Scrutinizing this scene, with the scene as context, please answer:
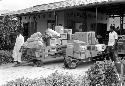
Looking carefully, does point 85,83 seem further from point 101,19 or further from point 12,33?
point 101,19

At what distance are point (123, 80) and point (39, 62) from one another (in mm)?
8809

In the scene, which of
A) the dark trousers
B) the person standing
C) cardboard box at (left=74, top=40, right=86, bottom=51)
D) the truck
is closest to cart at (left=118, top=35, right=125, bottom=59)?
the dark trousers

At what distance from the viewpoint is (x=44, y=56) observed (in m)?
13.7

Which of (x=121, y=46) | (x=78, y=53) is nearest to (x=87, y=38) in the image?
(x=78, y=53)

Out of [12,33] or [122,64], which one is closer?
[122,64]

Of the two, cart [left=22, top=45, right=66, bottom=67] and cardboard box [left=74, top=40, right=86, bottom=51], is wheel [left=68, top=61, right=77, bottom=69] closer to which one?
cardboard box [left=74, top=40, right=86, bottom=51]

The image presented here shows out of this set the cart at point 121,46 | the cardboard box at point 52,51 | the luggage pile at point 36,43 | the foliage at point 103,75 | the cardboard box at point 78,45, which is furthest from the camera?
the cardboard box at point 52,51

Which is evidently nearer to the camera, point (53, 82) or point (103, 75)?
point (103, 75)

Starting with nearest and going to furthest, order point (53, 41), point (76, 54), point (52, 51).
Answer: point (76, 54)
point (52, 51)
point (53, 41)

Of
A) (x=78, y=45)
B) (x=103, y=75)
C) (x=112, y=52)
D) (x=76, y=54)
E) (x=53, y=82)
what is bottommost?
(x=112, y=52)

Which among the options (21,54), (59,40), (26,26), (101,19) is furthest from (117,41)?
(26,26)

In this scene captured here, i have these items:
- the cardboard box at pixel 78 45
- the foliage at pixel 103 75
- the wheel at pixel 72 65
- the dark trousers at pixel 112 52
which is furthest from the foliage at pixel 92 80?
the dark trousers at pixel 112 52

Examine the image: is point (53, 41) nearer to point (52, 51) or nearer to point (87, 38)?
point (52, 51)

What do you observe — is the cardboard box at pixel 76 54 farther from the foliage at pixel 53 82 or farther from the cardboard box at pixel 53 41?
the foliage at pixel 53 82
